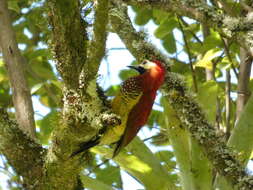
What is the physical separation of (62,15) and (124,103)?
89cm

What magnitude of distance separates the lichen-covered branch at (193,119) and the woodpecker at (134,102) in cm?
11

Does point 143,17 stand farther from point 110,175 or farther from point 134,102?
point 134,102

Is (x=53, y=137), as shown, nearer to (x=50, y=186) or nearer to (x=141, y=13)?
(x=50, y=186)

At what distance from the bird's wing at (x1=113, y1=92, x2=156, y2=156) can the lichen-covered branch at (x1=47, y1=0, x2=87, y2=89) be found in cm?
73

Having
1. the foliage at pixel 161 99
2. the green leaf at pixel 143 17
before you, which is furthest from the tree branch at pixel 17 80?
the green leaf at pixel 143 17

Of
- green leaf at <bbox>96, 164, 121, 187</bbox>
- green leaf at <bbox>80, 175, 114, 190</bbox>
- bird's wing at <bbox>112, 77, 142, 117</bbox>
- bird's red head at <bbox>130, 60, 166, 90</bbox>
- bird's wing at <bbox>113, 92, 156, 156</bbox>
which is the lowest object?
green leaf at <bbox>96, 164, 121, 187</bbox>

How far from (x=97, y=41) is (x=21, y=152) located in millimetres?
482

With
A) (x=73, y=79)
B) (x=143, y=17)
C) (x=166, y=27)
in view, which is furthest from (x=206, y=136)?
(x=143, y=17)

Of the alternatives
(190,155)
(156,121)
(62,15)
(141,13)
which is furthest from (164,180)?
(141,13)

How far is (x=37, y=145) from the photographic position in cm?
178

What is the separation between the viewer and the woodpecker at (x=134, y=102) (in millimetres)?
2244

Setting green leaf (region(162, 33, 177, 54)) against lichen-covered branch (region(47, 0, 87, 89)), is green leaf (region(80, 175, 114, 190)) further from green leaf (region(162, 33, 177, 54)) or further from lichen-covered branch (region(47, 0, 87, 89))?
green leaf (region(162, 33, 177, 54))

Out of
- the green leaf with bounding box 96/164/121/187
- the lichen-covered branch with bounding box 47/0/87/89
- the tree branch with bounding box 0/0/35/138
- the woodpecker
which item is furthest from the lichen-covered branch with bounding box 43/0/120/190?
the green leaf with bounding box 96/164/121/187

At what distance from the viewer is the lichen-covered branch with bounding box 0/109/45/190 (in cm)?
166
